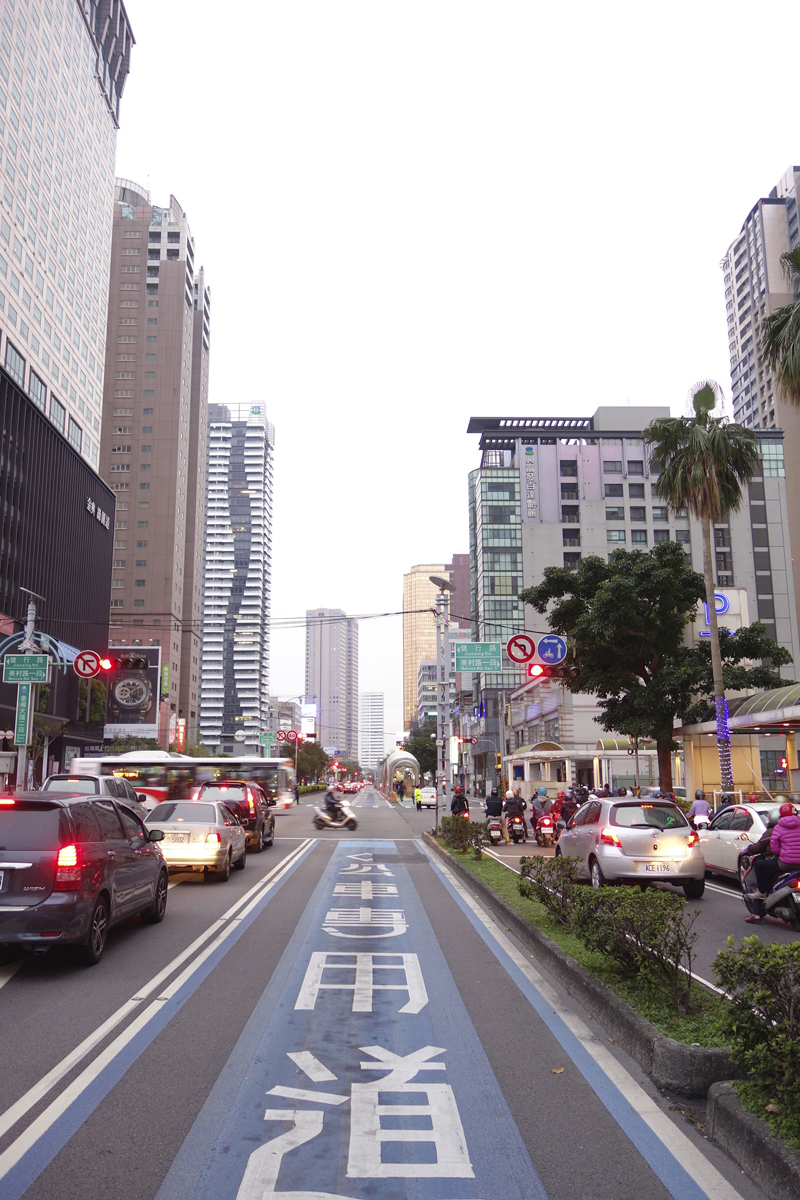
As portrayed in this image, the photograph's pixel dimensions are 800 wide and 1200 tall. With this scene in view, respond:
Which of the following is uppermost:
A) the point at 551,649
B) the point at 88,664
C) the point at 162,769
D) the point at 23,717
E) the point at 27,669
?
Result: the point at 88,664

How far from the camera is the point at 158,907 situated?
37.9ft

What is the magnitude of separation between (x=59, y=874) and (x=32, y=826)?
0.58m

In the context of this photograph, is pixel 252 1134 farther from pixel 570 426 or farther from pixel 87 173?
pixel 570 426

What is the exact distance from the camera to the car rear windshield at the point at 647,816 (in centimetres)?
1384

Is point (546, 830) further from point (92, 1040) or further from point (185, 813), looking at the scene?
point (92, 1040)

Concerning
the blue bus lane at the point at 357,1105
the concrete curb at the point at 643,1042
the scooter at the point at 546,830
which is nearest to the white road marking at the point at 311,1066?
the blue bus lane at the point at 357,1105

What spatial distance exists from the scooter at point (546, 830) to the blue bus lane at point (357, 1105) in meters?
15.4

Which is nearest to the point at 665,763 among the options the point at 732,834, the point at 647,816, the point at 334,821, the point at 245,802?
the point at 334,821

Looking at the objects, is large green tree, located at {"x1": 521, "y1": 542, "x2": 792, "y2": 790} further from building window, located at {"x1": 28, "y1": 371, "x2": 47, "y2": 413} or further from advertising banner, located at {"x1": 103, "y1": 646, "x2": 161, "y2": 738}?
advertising banner, located at {"x1": 103, "y1": 646, "x2": 161, "y2": 738}

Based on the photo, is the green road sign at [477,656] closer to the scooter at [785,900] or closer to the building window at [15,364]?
the scooter at [785,900]

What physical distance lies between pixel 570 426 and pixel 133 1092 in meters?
116

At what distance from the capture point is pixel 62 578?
7669cm

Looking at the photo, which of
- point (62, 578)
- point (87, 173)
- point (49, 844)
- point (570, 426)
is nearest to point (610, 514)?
point (570, 426)

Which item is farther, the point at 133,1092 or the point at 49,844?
the point at 49,844
